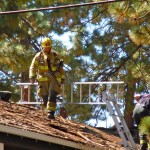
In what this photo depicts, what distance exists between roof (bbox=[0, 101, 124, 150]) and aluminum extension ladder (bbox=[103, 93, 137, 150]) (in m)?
0.37

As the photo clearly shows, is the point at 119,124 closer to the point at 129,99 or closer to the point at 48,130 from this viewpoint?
the point at 48,130

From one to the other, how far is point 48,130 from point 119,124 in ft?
4.51

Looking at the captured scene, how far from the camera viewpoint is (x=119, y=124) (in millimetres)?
11672

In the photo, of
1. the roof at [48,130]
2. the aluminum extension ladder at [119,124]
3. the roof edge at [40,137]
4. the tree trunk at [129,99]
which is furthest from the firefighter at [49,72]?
the tree trunk at [129,99]

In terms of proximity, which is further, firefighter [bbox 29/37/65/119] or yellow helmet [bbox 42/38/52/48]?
firefighter [bbox 29/37/65/119]

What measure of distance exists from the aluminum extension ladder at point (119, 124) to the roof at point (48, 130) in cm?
37

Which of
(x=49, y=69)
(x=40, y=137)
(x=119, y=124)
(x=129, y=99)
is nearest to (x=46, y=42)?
(x=49, y=69)

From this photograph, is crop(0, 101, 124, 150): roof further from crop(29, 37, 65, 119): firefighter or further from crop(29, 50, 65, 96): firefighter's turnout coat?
crop(29, 50, 65, 96): firefighter's turnout coat

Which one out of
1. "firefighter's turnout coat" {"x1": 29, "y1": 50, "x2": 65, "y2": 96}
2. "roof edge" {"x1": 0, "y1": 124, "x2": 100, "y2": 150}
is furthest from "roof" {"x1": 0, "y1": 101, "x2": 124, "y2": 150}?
"firefighter's turnout coat" {"x1": 29, "y1": 50, "x2": 65, "y2": 96}

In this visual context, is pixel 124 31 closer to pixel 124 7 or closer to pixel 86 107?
pixel 86 107

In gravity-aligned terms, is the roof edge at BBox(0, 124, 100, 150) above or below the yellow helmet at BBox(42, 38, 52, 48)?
below

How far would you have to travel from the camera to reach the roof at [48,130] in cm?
1002

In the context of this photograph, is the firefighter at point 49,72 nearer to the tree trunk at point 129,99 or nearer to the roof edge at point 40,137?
the roof edge at point 40,137

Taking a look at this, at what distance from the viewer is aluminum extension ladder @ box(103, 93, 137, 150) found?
11.3 metres
